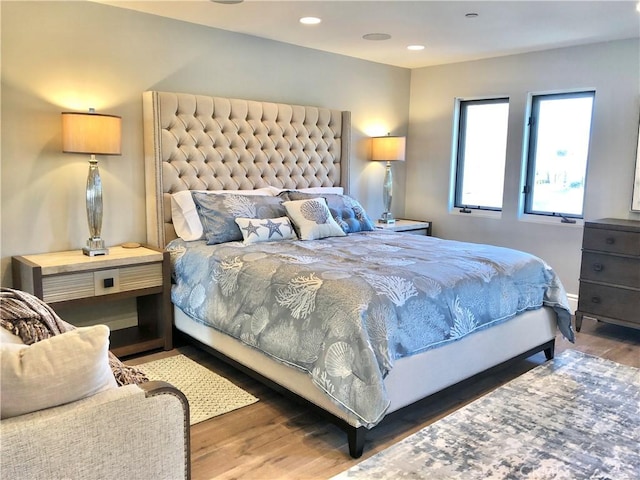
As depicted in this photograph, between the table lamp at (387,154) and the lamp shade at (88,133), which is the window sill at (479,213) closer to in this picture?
the table lamp at (387,154)

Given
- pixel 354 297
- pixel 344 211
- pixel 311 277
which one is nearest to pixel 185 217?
pixel 344 211

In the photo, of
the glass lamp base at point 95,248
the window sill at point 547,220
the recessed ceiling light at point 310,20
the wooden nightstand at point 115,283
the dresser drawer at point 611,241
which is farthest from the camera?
the window sill at point 547,220

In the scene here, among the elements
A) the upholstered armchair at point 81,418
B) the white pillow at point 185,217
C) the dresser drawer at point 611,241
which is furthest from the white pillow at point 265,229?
the dresser drawer at point 611,241

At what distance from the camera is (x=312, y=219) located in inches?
155

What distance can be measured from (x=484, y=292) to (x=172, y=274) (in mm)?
2107

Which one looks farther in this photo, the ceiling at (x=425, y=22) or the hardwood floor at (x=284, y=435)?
the ceiling at (x=425, y=22)

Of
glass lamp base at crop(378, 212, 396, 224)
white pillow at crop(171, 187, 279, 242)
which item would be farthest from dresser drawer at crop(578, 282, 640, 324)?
white pillow at crop(171, 187, 279, 242)

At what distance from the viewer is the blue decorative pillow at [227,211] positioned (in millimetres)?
3685

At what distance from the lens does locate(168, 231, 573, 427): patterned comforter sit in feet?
7.71

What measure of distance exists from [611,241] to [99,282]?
3740 millimetres

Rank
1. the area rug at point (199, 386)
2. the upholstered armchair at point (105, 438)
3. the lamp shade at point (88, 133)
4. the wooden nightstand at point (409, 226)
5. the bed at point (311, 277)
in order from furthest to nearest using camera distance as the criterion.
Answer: the wooden nightstand at point (409, 226)
the lamp shade at point (88, 133)
the area rug at point (199, 386)
the bed at point (311, 277)
the upholstered armchair at point (105, 438)

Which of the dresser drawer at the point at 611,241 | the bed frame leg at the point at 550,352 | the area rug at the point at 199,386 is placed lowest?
the area rug at the point at 199,386

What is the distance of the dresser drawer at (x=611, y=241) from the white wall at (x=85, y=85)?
113 inches

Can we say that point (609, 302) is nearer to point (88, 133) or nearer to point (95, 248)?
point (95, 248)
